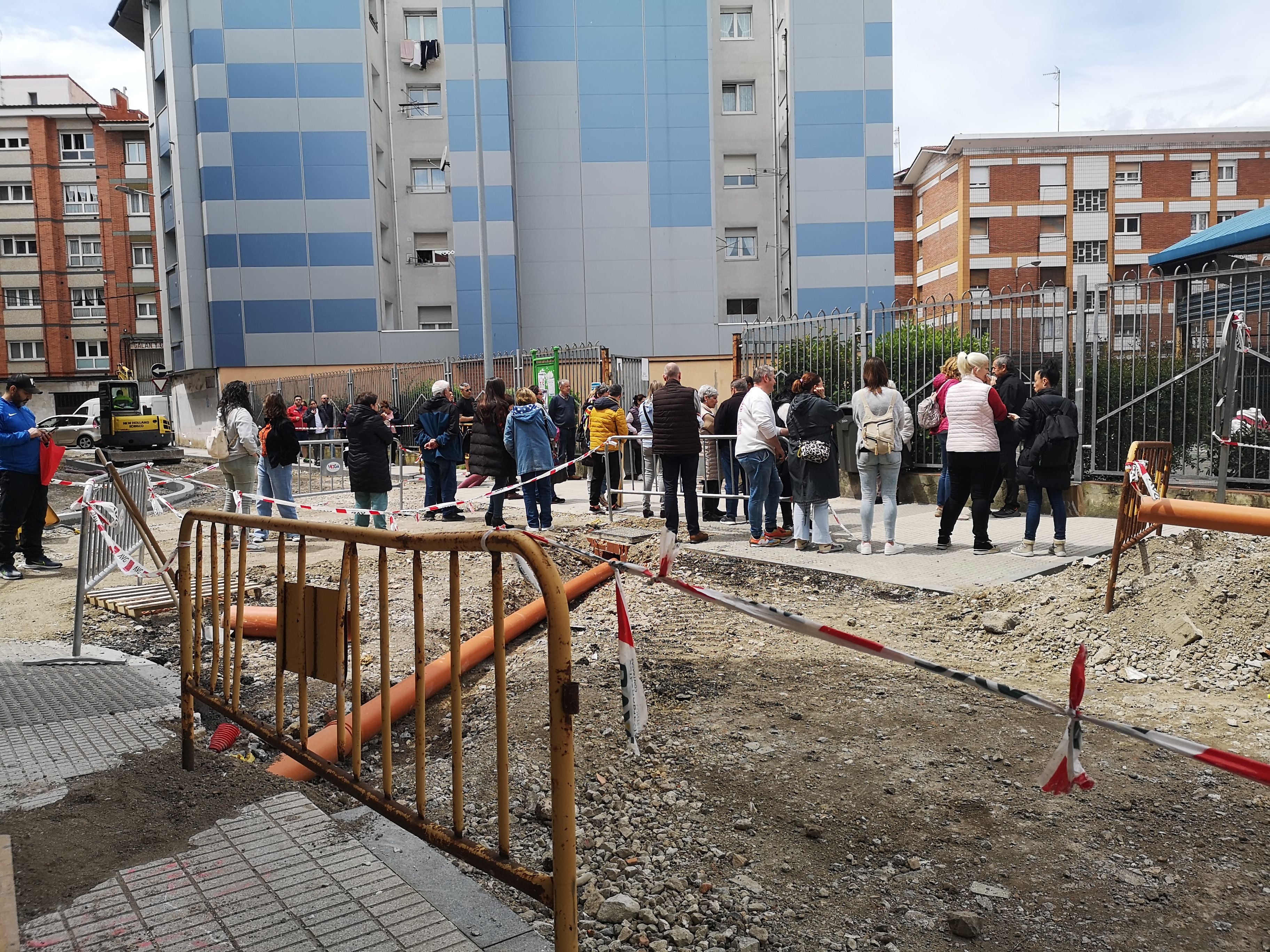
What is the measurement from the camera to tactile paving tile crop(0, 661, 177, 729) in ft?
17.2

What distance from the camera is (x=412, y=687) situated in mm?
5199

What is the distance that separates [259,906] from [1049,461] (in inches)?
314

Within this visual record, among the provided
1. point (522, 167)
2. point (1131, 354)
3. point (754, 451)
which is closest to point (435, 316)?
point (522, 167)

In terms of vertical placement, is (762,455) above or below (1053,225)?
below

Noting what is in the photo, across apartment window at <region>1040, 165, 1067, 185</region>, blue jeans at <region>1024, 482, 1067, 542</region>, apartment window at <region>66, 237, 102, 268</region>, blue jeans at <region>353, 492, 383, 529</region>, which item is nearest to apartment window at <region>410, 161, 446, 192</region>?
blue jeans at <region>353, 492, 383, 529</region>

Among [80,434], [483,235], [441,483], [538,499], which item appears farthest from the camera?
[80,434]

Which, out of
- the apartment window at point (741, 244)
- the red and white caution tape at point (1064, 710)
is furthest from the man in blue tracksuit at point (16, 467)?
the apartment window at point (741, 244)

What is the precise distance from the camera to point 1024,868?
11.4 ft

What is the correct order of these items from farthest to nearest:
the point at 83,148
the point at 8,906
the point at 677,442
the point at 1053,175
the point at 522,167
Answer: the point at 83,148
the point at 1053,175
the point at 522,167
the point at 677,442
the point at 8,906

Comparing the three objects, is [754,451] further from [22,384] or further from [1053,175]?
[1053,175]

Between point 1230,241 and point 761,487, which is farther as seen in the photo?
point 1230,241

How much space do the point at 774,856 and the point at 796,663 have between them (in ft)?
7.95

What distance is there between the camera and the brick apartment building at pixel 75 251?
194ft

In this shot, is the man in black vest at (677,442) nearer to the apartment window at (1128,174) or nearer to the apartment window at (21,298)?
the apartment window at (1128,174)
